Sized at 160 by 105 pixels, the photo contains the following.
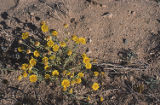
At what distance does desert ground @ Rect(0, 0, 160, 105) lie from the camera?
2.61 metres

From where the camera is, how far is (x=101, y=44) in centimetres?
314

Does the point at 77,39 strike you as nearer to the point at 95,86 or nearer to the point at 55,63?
the point at 55,63

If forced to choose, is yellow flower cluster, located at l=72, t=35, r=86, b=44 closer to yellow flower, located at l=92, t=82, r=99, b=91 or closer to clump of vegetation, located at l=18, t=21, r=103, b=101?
clump of vegetation, located at l=18, t=21, r=103, b=101

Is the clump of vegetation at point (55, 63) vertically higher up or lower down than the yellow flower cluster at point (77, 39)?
lower down

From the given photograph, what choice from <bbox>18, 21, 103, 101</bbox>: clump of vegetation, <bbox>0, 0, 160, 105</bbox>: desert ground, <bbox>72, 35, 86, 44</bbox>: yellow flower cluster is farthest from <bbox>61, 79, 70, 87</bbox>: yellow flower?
<bbox>72, 35, 86, 44</bbox>: yellow flower cluster

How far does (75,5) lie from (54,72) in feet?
5.78

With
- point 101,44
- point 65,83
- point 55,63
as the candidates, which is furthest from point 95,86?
point 101,44

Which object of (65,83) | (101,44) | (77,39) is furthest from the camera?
(101,44)

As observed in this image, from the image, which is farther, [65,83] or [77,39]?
[77,39]

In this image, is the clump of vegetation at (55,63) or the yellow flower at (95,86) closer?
the clump of vegetation at (55,63)

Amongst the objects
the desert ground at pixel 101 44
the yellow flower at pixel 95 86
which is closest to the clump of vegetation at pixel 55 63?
the yellow flower at pixel 95 86

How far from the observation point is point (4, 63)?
9.20ft

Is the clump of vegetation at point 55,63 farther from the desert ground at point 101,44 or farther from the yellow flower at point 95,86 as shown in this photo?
the desert ground at point 101,44

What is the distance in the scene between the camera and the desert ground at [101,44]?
2.61 m
